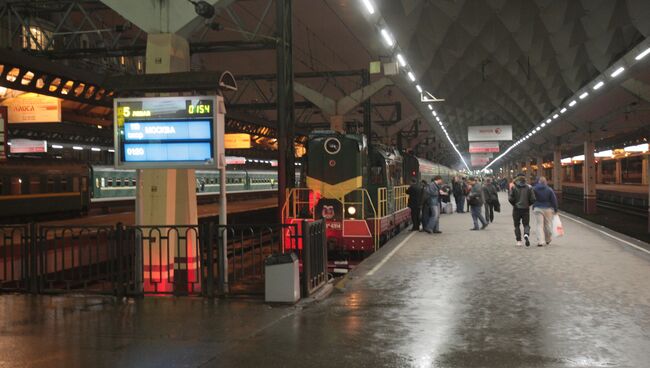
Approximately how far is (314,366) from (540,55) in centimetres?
2819

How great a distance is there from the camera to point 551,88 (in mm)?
34094

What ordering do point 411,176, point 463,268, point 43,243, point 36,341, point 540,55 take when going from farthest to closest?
1. point 540,55
2. point 411,176
3. point 463,268
4. point 43,243
5. point 36,341

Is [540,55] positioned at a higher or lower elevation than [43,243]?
higher

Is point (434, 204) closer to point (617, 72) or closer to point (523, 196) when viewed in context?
point (523, 196)

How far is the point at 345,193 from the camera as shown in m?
16.7

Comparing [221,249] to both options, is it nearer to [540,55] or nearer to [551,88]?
[540,55]

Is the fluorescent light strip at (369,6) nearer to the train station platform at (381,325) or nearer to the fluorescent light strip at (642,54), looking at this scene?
the train station platform at (381,325)

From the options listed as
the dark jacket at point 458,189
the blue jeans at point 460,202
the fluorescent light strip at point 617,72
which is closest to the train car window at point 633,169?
the dark jacket at point 458,189

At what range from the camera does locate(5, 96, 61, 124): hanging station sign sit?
21.9m

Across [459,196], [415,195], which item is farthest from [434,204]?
[459,196]

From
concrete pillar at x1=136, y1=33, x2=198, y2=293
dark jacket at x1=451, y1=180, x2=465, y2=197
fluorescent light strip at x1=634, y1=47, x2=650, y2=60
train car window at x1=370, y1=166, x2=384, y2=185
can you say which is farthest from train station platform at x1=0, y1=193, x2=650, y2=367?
dark jacket at x1=451, y1=180, x2=465, y2=197

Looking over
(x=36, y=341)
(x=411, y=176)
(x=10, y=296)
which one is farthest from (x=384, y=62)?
(x=36, y=341)

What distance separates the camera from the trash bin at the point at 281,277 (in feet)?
27.7

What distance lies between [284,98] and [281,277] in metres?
10.5
